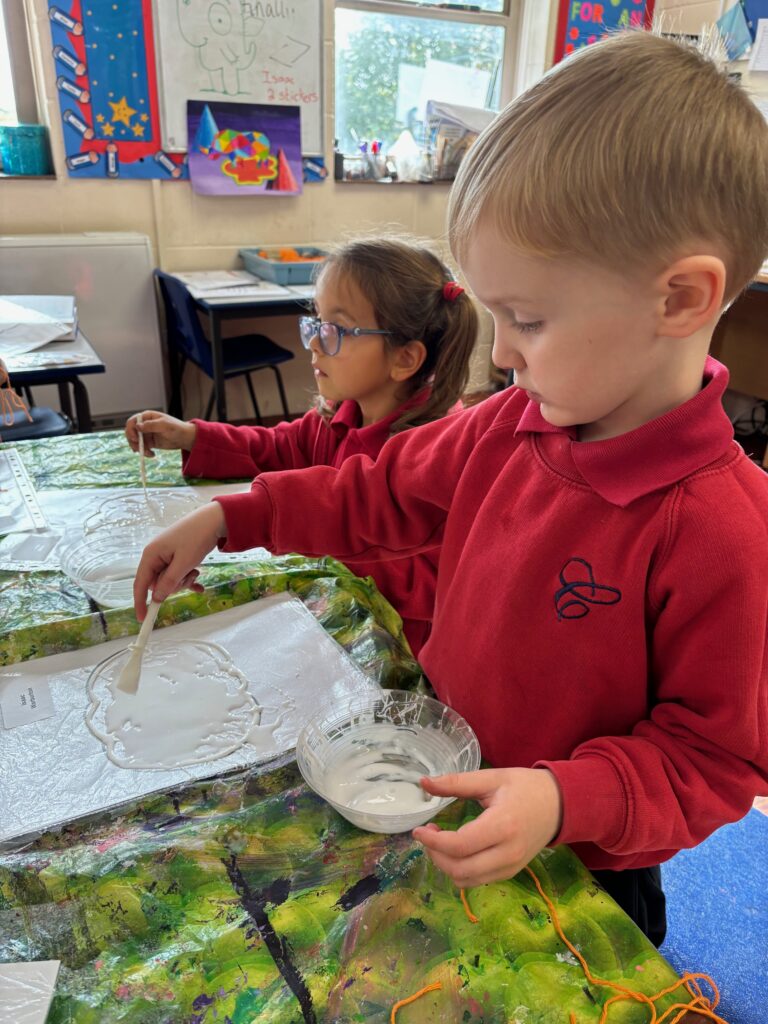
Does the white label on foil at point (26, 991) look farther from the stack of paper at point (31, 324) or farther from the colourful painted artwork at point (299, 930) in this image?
the stack of paper at point (31, 324)

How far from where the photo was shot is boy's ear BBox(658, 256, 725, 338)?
480mm

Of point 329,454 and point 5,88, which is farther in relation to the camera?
point 5,88

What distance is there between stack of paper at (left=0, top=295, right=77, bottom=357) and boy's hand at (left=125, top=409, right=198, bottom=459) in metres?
0.91

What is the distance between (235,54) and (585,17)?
68.7 inches

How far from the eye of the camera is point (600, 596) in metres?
0.61

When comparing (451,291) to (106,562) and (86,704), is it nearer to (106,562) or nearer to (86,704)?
(106,562)

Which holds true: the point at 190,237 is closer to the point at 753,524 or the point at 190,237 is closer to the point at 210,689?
the point at 210,689

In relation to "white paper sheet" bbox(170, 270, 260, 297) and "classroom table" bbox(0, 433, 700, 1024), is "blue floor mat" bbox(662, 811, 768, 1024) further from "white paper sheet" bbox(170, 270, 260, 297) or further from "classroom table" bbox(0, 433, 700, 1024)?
"white paper sheet" bbox(170, 270, 260, 297)

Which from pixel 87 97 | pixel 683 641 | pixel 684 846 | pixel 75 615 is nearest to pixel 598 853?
pixel 684 846

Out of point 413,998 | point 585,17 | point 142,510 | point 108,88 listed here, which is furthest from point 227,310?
point 413,998

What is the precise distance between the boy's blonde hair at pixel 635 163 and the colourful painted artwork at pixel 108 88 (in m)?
3.11

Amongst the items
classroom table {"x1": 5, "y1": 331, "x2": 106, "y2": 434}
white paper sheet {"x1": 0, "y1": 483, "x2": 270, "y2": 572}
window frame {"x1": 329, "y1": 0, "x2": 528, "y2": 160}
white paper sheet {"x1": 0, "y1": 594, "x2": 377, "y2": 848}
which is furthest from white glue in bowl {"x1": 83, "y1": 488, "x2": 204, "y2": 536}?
window frame {"x1": 329, "y1": 0, "x2": 528, "y2": 160}

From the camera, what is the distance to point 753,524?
537 millimetres

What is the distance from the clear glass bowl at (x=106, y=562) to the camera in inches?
35.8
